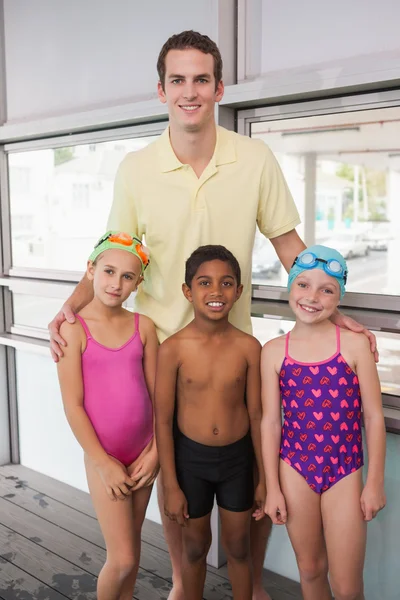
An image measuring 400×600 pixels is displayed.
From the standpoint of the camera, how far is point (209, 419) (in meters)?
1.93

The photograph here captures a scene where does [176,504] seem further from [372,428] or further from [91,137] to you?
[91,137]

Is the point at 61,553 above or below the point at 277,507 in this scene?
below

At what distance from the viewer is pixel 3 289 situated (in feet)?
13.1

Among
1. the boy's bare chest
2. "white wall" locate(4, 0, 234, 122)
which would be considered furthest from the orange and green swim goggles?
"white wall" locate(4, 0, 234, 122)

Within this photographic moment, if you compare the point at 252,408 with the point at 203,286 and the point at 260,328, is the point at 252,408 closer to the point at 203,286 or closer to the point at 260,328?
the point at 203,286

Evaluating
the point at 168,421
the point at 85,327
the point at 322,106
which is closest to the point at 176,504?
the point at 168,421

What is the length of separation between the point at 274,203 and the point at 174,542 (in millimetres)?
1294

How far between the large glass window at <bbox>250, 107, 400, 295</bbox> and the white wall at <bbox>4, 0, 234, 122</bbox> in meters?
0.57

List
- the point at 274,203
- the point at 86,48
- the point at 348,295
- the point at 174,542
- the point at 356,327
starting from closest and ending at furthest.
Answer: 1. the point at 356,327
2. the point at 274,203
3. the point at 174,542
4. the point at 348,295
5. the point at 86,48

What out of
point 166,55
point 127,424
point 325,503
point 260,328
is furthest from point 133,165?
point 325,503

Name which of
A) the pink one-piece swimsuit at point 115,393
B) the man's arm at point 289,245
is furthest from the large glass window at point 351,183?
the pink one-piece swimsuit at point 115,393

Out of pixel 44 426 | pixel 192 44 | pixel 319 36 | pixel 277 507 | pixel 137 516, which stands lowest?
pixel 44 426

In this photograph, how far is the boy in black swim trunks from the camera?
1.91 meters

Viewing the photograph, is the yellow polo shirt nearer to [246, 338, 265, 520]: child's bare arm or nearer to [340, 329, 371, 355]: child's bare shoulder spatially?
[246, 338, 265, 520]: child's bare arm
